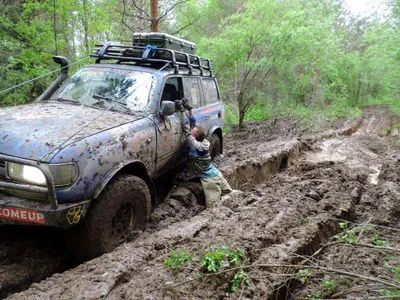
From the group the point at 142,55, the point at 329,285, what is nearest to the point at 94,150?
the point at 142,55

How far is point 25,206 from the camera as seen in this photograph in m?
2.98

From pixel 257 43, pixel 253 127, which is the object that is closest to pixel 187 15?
pixel 257 43

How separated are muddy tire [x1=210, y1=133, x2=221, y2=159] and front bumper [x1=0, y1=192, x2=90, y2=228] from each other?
4.39m

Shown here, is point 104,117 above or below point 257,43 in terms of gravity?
below

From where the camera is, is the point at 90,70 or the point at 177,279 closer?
the point at 177,279

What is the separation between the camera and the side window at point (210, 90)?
6.68 metres

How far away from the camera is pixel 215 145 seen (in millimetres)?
7328

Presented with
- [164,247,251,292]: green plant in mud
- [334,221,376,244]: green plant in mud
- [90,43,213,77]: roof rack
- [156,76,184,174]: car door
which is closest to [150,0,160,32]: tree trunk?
[90,43,213,77]: roof rack

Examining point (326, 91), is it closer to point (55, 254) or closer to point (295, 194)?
point (295, 194)

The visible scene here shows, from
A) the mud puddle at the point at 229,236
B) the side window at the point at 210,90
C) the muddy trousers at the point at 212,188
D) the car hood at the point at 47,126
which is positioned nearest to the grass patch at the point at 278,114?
the side window at the point at 210,90

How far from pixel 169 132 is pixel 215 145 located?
8.78 feet

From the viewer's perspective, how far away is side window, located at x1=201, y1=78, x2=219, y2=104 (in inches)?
263

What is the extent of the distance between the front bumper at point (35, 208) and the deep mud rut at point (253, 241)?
0.51 metres

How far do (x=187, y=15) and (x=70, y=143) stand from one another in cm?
1211
